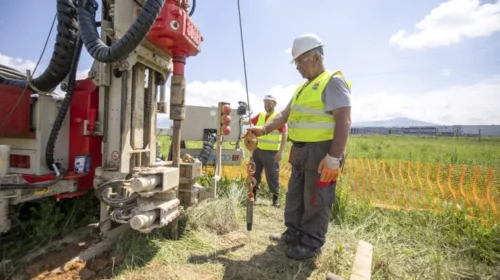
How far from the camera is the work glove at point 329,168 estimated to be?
2223 millimetres

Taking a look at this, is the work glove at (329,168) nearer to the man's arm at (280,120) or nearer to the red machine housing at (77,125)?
the man's arm at (280,120)

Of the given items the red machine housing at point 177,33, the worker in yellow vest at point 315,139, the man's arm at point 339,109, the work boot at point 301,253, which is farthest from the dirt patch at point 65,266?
the man's arm at point 339,109

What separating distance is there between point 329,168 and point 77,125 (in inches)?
96.2

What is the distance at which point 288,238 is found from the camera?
9.00 feet

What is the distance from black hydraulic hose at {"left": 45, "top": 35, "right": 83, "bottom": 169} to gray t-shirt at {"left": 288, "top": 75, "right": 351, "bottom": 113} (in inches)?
90.2

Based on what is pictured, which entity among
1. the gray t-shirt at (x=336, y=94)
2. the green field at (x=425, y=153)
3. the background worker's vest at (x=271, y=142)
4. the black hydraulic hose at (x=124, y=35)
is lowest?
the green field at (x=425, y=153)

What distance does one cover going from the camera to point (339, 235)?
2.96 metres

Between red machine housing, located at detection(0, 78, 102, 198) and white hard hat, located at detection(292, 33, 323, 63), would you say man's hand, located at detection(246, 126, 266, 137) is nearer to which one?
white hard hat, located at detection(292, 33, 323, 63)

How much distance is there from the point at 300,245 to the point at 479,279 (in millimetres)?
1451

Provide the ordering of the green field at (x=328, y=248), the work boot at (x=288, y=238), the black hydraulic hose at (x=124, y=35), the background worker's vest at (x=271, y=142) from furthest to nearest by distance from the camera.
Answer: the background worker's vest at (x=271, y=142), the work boot at (x=288, y=238), the green field at (x=328, y=248), the black hydraulic hose at (x=124, y=35)

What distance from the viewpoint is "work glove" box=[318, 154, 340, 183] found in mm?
2223

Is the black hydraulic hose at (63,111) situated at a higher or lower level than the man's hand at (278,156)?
higher

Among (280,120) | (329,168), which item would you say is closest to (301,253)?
(329,168)

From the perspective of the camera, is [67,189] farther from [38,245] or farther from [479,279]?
[479,279]
